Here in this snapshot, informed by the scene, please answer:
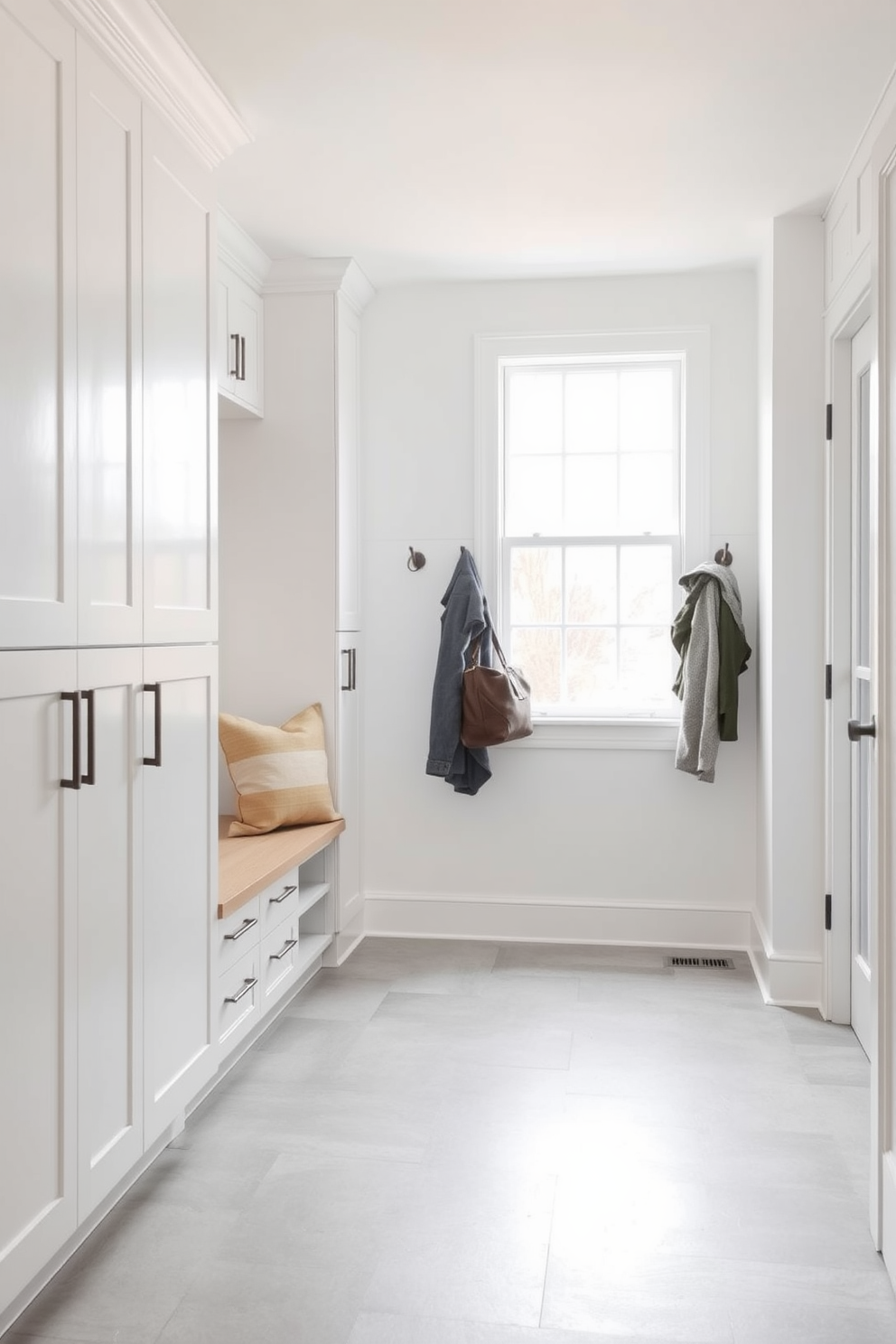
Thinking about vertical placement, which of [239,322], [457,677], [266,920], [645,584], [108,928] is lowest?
[266,920]

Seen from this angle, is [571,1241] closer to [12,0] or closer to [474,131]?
[12,0]

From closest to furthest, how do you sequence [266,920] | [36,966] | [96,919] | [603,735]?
[36,966]
[96,919]
[266,920]
[603,735]

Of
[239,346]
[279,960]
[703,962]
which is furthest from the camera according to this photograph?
[703,962]

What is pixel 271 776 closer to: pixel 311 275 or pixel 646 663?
pixel 646 663

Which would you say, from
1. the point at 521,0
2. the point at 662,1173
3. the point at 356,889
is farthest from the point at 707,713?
the point at 521,0

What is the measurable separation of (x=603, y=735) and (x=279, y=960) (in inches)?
62.2

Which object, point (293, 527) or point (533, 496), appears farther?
point (533, 496)

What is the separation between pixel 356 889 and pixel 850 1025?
6.09 feet

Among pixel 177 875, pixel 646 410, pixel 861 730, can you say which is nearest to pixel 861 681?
pixel 861 730

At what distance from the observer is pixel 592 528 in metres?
4.29

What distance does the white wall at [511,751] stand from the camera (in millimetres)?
4133

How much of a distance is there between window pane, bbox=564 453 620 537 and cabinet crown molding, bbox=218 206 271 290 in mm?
1362

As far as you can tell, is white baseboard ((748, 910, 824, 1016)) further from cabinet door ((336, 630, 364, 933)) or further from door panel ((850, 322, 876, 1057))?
cabinet door ((336, 630, 364, 933))

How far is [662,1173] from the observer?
8.05 ft
